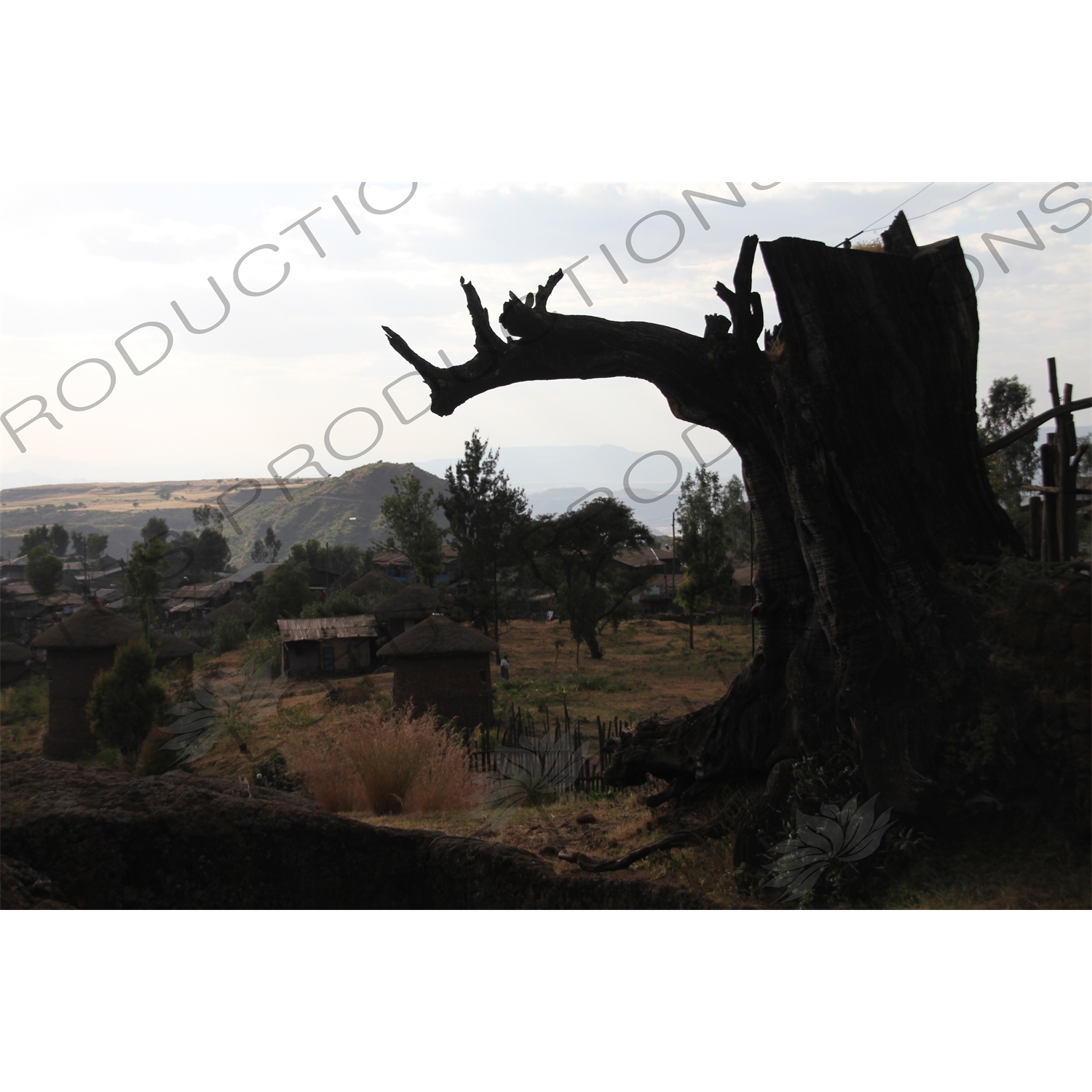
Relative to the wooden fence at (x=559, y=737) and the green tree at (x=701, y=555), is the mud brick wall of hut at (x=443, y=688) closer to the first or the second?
the wooden fence at (x=559, y=737)

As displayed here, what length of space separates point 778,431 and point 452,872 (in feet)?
11.5

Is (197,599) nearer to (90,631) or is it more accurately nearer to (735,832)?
(90,631)

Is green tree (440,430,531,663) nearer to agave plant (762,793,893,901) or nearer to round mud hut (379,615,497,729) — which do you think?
round mud hut (379,615,497,729)

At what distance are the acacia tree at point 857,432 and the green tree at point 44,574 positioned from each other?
11140 millimetres

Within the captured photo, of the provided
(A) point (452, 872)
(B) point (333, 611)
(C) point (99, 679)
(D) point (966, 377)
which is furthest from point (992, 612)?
(B) point (333, 611)

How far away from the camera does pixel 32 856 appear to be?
15.4ft

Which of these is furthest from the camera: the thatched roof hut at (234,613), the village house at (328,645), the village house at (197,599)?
the village house at (197,599)

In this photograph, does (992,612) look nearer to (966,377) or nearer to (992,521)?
(992,521)

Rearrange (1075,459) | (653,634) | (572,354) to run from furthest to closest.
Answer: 1. (653,634)
2. (1075,459)
3. (572,354)

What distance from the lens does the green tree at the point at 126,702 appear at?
1077 cm

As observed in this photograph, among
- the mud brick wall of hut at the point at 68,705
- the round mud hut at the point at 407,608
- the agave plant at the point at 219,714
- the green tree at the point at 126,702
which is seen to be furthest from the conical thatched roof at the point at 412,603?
the mud brick wall of hut at the point at 68,705

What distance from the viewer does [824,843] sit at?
4.75 meters

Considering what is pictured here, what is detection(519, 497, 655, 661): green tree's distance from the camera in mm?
19453

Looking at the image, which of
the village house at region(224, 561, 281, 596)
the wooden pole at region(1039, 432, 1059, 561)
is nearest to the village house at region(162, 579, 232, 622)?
the village house at region(224, 561, 281, 596)
